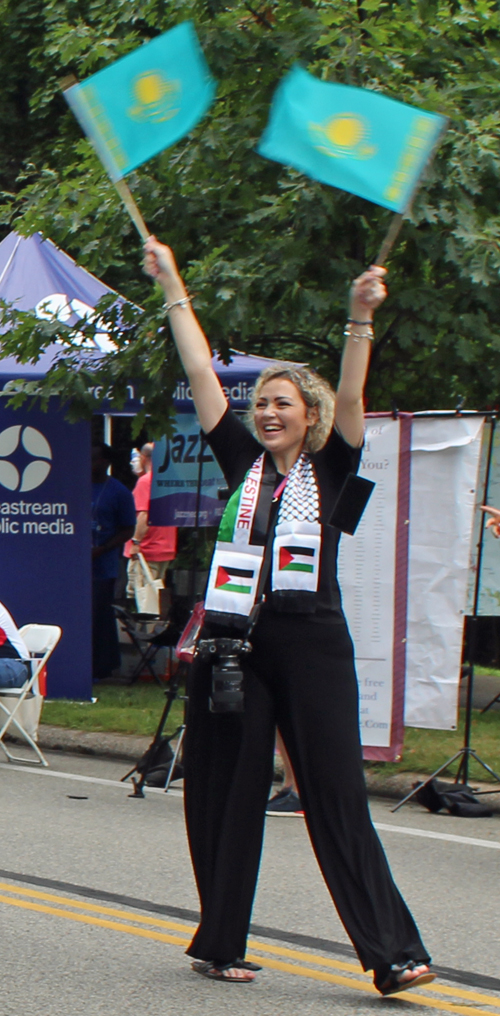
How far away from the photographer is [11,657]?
9.72 metres

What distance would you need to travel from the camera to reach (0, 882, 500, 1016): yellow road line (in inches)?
179

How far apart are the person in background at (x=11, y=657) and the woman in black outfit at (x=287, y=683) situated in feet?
16.8

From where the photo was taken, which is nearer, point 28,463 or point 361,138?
point 361,138

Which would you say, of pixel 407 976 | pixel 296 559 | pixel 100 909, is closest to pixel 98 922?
pixel 100 909

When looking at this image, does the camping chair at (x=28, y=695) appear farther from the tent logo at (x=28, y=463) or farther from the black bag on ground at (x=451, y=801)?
the black bag on ground at (x=451, y=801)

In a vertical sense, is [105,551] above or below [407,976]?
above

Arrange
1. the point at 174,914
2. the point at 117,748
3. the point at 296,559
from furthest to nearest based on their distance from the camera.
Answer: the point at 117,748 → the point at 174,914 → the point at 296,559

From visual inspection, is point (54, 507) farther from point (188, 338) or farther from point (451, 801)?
point (188, 338)

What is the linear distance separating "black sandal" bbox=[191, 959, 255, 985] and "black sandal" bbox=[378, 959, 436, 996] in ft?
1.66

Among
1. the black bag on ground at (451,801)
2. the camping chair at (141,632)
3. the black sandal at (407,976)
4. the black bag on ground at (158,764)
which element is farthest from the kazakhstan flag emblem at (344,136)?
the camping chair at (141,632)

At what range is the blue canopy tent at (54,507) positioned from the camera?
1208cm

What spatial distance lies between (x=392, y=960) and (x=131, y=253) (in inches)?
312

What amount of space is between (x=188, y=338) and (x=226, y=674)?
1033mm

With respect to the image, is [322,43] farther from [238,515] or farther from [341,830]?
[341,830]
